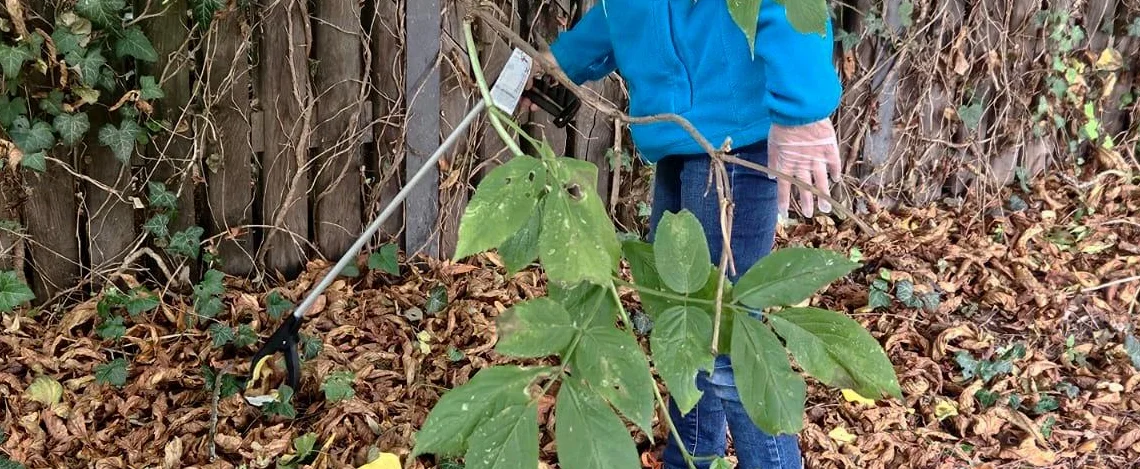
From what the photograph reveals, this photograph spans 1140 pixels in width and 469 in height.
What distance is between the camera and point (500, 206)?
0.71 metres

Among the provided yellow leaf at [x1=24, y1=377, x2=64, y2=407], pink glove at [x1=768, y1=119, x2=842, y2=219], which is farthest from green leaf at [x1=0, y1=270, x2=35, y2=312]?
pink glove at [x1=768, y1=119, x2=842, y2=219]

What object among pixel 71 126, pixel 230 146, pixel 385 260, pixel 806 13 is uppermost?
pixel 806 13

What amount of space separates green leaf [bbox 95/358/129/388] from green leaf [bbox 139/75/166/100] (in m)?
0.75

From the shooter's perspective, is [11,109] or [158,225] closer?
[11,109]

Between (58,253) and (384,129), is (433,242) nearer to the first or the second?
(384,129)

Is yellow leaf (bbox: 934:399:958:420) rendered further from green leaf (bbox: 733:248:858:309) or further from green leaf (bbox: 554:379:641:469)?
green leaf (bbox: 554:379:641:469)

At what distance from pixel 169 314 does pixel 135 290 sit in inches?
4.9

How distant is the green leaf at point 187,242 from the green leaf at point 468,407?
211cm

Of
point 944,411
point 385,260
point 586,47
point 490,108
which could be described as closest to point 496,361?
point 385,260

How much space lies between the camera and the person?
4.90ft

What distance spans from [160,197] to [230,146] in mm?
252

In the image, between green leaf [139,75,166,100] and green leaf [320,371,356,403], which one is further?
green leaf [139,75,166,100]

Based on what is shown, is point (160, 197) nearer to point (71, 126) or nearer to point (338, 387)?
point (71, 126)

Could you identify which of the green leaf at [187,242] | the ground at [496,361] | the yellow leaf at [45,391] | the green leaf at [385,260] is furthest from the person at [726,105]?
the yellow leaf at [45,391]
